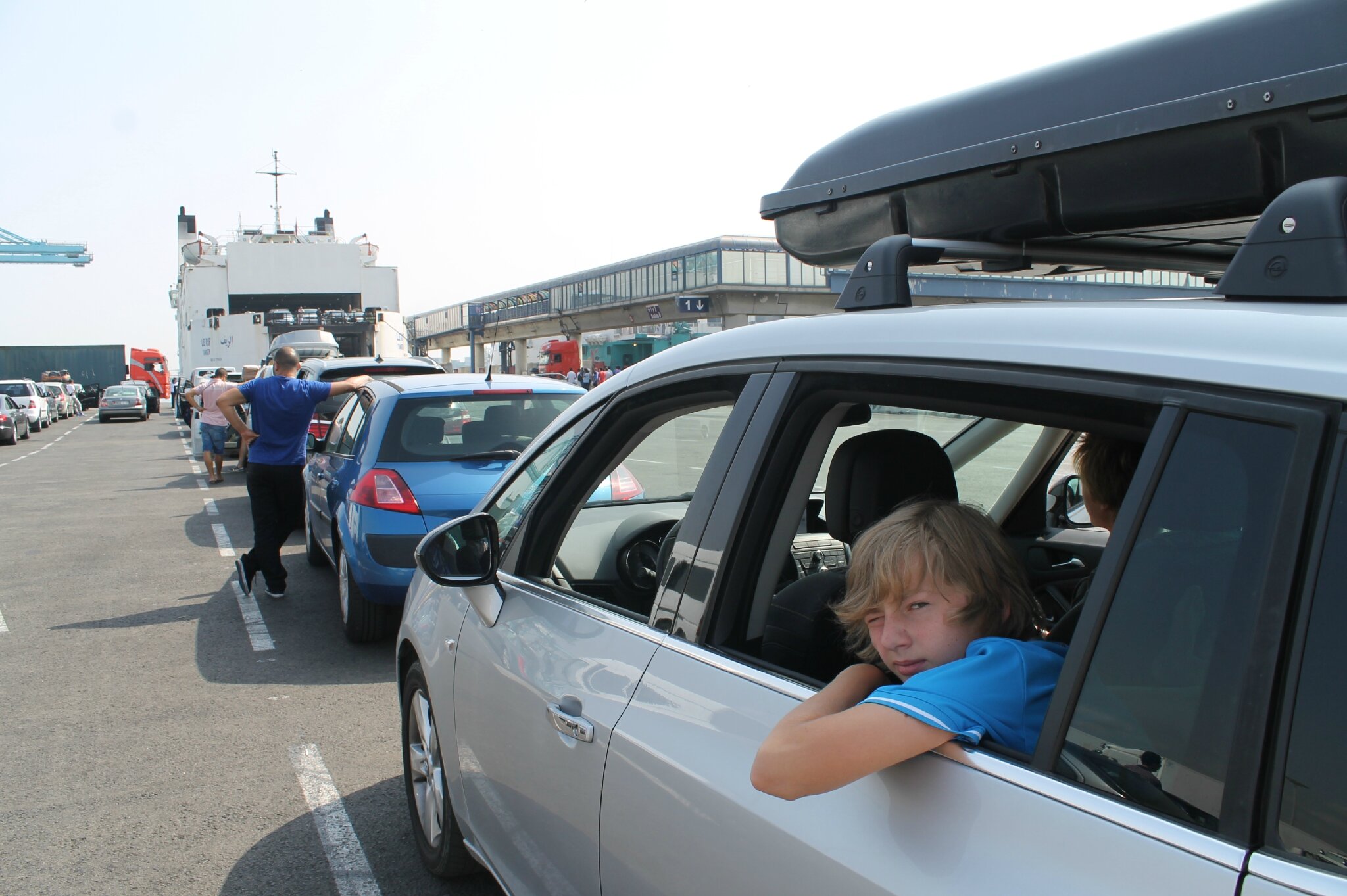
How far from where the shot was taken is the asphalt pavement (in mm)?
3496

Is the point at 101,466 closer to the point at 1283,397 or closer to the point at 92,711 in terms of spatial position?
the point at 92,711

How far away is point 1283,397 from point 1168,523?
0.18 metres

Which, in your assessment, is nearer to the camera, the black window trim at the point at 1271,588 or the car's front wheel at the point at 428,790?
the black window trim at the point at 1271,588

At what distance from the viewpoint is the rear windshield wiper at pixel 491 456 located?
20.4 ft

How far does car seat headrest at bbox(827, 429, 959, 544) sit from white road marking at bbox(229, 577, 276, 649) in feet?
16.3

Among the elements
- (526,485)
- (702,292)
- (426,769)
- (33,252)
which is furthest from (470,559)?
(33,252)

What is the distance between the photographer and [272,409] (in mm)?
7227

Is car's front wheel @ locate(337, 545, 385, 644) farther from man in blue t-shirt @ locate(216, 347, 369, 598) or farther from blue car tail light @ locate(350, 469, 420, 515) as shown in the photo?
man in blue t-shirt @ locate(216, 347, 369, 598)

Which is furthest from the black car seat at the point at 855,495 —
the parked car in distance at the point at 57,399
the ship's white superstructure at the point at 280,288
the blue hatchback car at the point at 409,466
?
the parked car in distance at the point at 57,399

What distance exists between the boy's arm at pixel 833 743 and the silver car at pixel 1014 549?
47 mm

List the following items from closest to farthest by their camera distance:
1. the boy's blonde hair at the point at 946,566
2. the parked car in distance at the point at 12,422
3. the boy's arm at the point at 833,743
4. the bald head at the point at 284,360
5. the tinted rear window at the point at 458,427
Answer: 1. the boy's arm at the point at 833,743
2. the boy's blonde hair at the point at 946,566
3. the tinted rear window at the point at 458,427
4. the bald head at the point at 284,360
5. the parked car in distance at the point at 12,422

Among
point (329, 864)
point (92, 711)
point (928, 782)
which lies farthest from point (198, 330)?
point (928, 782)

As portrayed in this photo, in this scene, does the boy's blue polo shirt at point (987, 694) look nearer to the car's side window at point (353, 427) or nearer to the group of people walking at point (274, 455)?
the car's side window at point (353, 427)

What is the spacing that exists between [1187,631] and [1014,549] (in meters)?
0.99
